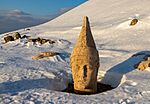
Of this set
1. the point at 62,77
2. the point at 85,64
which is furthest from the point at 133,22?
the point at 85,64

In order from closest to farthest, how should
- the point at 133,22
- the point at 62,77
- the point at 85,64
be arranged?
1. the point at 85,64
2. the point at 62,77
3. the point at 133,22

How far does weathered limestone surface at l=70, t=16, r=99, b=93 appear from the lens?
11922 millimetres

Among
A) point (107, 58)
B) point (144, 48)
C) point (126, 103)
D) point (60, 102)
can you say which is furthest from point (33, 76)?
point (144, 48)

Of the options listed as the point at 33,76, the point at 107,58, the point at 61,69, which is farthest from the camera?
the point at 107,58

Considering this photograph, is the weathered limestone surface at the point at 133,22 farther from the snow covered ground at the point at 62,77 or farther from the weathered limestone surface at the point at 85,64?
the weathered limestone surface at the point at 85,64

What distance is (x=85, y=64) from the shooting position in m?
11.9

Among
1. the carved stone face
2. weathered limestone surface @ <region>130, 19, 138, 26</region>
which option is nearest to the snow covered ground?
the carved stone face

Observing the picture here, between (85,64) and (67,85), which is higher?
(85,64)

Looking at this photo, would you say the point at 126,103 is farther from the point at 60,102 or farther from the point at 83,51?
the point at 83,51

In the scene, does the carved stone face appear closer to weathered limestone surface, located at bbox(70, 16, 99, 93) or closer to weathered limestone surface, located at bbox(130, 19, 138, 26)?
weathered limestone surface, located at bbox(70, 16, 99, 93)

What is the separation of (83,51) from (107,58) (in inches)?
221

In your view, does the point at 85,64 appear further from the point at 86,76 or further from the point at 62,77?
the point at 62,77

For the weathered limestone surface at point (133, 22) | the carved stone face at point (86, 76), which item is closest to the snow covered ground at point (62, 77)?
the carved stone face at point (86, 76)

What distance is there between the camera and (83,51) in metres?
12.0
